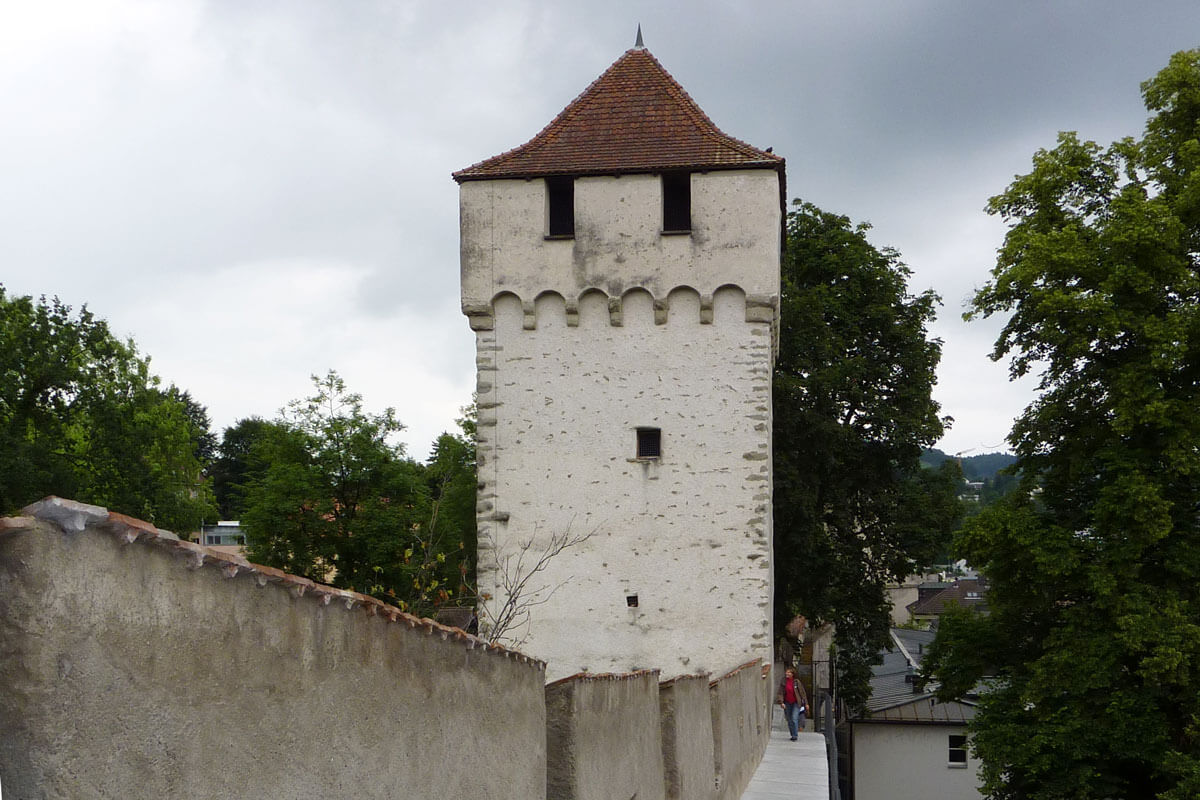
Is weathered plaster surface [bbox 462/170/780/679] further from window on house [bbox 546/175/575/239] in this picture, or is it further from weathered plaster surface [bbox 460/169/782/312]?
window on house [bbox 546/175/575/239]

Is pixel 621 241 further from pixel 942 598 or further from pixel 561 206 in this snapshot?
pixel 942 598

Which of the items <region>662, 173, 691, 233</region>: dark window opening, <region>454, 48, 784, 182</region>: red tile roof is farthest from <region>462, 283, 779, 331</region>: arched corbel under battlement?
<region>454, 48, 784, 182</region>: red tile roof

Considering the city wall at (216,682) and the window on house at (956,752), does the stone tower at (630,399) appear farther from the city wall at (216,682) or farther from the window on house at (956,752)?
the window on house at (956,752)

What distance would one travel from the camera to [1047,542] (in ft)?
49.9

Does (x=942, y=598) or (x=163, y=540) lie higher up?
(x=163, y=540)

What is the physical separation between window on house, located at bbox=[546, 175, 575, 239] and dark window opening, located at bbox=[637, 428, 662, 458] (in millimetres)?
2668

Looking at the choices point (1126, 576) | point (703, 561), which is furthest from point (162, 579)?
point (1126, 576)

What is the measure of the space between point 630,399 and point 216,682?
12.4 metres

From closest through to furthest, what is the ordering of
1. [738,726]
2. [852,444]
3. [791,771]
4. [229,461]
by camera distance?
[738,726], [791,771], [852,444], [229,461]

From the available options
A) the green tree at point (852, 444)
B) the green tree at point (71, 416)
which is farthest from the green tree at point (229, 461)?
the green tree at point (852, 444)

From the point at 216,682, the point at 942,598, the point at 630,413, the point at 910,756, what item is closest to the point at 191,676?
the point at 216,682

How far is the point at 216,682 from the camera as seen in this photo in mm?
2119

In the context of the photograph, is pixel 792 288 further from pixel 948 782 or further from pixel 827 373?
pixel 948 782

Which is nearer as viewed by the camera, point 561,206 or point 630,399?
point 630,399
